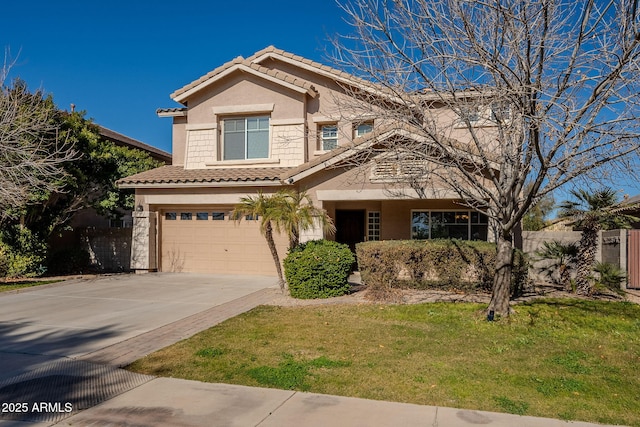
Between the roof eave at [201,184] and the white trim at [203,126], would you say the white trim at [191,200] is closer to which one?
the roof eave at [201,184]

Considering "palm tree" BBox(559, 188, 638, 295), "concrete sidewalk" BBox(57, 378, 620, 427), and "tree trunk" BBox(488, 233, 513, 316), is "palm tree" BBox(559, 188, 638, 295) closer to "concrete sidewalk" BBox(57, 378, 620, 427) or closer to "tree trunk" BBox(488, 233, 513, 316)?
"tree trunk" BBox(488, 233, 513, 316)

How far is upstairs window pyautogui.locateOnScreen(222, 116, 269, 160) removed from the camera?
17.6 metres

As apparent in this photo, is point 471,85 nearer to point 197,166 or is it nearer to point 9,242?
point 197,166

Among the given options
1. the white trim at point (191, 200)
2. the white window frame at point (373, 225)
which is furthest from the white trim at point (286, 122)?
the white window frame at point (373, 225)

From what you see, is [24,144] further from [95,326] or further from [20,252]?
[95,326]

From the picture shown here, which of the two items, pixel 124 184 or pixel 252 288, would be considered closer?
pixel 252 288

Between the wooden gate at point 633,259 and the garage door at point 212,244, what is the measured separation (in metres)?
10.9

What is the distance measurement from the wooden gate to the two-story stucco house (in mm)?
4266

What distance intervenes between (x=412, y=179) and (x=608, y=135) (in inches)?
184

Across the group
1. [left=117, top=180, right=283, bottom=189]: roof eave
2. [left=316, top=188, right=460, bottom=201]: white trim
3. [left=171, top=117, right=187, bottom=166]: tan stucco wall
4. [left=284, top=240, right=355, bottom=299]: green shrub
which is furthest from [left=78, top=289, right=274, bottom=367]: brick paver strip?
[left=171, top=117, right=187, bottom=166]: tan stucco wall

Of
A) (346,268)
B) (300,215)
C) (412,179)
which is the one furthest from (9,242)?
(412,179)

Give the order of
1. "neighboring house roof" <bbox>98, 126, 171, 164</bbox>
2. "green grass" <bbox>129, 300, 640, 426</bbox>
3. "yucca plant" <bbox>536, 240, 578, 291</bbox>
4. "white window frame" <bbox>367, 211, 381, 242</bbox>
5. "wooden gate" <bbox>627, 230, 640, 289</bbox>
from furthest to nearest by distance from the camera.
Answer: "neighboring house roof" <bbox>98, 126, 171, 164</bbox> < "white window frame" <bbox>367, 211, 381, 242</bbox> < "wooden gate" <bbox>627, 230, 640, 289</bbox> < "yucca plant" <bbox>536, 240, 578, 291</bbox> < "green grass" <bbox>129, 300, 640, 426</bbox>

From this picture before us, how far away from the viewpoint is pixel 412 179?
38.7 feet

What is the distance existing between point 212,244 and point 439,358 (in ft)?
38.2
